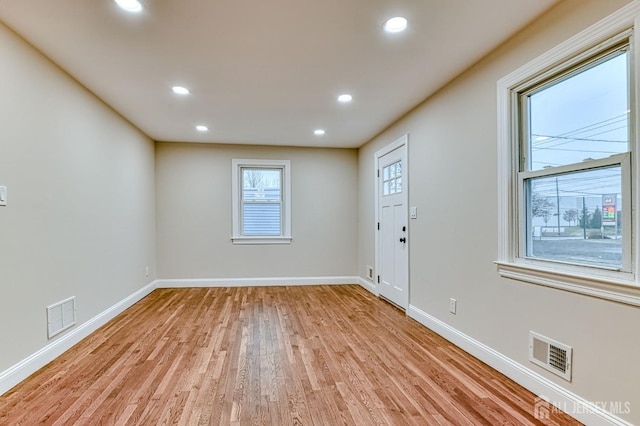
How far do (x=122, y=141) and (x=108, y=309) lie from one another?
6.63 feet

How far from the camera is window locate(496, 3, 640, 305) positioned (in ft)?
5.24

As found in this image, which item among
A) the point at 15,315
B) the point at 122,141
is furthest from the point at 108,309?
the point at 122,141

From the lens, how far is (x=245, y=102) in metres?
3.41

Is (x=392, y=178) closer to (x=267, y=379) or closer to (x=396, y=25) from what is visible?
(x=396, y=25)

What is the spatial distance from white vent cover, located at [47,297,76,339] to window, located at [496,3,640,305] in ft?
11.6

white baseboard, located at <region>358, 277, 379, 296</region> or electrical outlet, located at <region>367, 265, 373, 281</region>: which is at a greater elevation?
electrical outlet, located at <region>367, 265, 373, 281</region>

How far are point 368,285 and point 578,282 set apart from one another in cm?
347

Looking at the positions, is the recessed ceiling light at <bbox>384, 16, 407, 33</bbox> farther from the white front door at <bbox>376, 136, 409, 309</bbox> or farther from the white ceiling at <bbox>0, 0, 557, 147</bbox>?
the white front door at <bbox>376, 136, 409, 309</bbox>

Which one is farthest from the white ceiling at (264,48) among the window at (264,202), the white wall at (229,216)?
the window at (264,202)

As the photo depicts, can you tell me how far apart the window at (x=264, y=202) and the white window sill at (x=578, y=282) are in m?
3.76

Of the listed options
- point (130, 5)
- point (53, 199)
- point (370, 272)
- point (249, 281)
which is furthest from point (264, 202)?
point (130, 5)

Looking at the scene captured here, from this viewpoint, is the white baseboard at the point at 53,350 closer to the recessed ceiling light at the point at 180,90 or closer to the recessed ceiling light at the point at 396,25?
the recessed ceiling light at the point at 180,90

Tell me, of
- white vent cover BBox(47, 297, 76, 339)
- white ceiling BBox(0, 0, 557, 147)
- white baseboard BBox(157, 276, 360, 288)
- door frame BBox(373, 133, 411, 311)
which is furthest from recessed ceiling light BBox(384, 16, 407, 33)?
white baseboard BBox(157, 276, 360, 288)

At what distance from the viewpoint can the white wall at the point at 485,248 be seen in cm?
162
